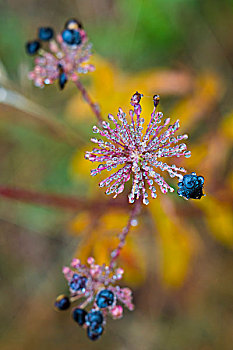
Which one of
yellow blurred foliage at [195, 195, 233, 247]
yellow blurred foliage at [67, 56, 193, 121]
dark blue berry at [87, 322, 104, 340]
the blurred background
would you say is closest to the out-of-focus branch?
the blurred background

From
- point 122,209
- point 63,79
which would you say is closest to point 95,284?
point 122,209

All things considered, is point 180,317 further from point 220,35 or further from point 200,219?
point 220,35

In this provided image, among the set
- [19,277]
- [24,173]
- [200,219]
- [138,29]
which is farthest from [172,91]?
[19,277]

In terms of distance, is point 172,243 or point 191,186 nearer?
point 191,186

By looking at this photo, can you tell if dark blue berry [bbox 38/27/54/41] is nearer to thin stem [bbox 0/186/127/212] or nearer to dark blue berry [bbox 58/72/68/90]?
dark blue berry [bbox 58/72/68/90]

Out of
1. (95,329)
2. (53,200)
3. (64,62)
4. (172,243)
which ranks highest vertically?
(64,62)

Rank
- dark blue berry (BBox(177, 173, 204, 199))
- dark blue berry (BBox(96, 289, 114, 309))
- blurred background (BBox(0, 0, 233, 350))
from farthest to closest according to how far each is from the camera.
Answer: blurred background (BBox(0, 0, 233, 350)) → dark blue berry (BBox(96, 289, 114, 309)) → dark blue berry (BBox(177, 173, 204, 199))

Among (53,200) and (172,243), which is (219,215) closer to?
(172,243)
